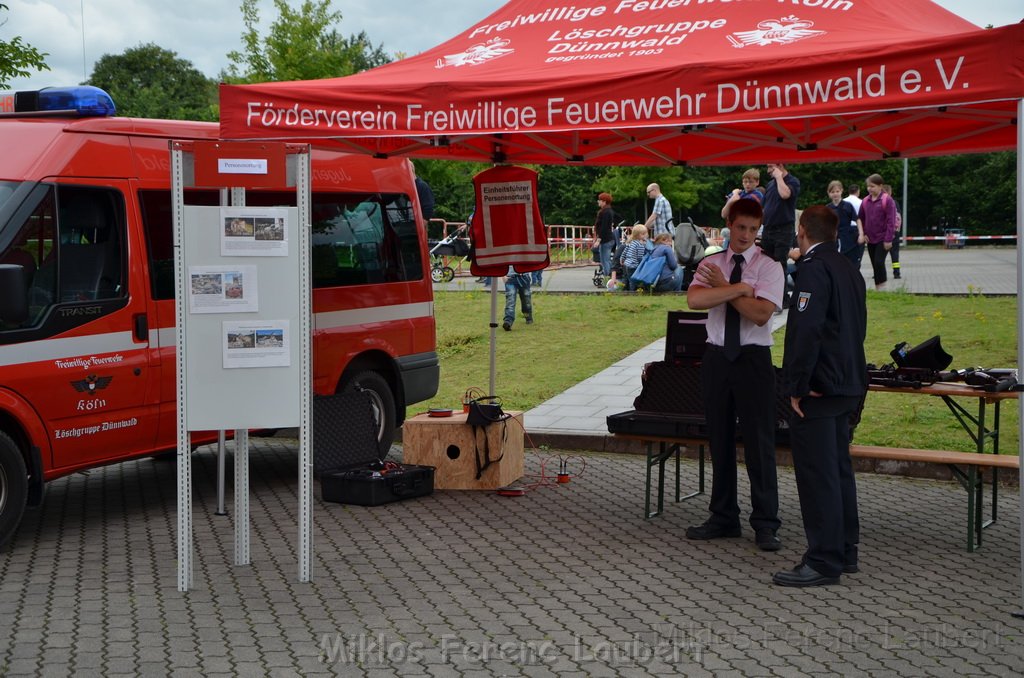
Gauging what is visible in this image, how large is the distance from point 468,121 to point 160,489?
157 inches

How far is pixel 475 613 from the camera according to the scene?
19.0ft

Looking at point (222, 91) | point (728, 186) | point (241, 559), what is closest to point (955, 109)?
point (222, 91)

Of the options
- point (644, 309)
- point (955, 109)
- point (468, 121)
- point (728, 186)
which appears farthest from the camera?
point (728, 186)

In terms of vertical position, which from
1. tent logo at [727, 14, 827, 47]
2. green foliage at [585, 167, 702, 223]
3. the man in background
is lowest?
the man in background

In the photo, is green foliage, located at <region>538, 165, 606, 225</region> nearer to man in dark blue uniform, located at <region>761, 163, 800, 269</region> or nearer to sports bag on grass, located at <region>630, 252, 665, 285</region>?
sports bag on grass, located at <region>630, 252, 665, 285</region>

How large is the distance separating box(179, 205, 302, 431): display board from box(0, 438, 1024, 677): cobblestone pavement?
0.99 meters

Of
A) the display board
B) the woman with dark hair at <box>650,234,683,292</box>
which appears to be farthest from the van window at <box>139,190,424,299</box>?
the woman with dark hair at <box>650,234,683,292</box>

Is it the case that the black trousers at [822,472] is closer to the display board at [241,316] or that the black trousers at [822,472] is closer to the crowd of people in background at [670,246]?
the display board at [241,316]

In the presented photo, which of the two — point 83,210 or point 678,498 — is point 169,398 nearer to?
point 83,210

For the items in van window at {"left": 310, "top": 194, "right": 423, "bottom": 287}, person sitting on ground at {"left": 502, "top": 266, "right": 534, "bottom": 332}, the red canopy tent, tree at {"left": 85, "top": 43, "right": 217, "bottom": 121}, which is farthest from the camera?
tree at {"left": 85, "top": 43, "right": 217, "bottom": 121}

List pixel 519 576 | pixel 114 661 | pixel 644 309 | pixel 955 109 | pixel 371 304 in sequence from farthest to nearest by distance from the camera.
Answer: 1. pixel 644 309
2. pixel 371 304
3. pixel 955 109
4. pixel 519 576
5. pixel 114 661

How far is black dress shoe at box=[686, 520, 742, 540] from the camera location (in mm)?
7328

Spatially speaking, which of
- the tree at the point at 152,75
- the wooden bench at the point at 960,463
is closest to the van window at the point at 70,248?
the wooden bench at the point at 960,463

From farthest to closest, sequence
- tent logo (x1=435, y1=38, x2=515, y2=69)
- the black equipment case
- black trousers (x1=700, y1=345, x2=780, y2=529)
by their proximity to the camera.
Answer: the black equipment case
tent logo (x1=435, y1=38, x2=515, y2=69)
black trousers (x1=700, y1=345, x2=780, y2=529)
